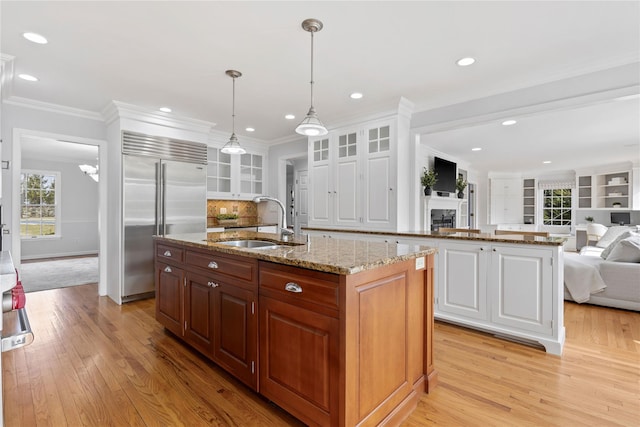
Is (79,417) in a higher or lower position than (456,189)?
lower

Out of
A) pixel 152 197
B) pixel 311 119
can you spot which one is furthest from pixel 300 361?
pixel 152 197

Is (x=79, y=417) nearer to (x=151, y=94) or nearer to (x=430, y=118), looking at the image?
(x=151, y=94)

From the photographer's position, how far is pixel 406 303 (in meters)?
1.90

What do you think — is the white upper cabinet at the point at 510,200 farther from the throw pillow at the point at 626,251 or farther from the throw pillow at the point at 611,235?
the throw pillow at the point at 626,251


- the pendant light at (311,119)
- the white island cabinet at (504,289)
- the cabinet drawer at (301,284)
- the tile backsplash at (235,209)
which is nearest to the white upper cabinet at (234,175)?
the tile backsplash at (235,209)

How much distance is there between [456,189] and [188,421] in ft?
21.9

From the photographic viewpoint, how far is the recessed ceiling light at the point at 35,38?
2489mm

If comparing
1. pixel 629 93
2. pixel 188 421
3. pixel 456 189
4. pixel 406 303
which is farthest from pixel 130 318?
pixel 456 189

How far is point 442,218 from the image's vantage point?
661 centimetres

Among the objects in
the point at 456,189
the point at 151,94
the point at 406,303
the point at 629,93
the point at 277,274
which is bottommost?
the point at 406,303

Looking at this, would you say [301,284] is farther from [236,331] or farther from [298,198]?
[298,198]

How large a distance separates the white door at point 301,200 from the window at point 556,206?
7.63 m

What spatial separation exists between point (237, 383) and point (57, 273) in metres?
5.61

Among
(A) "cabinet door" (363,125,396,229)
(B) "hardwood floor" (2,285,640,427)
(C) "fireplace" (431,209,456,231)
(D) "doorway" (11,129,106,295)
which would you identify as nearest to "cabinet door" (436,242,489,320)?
(B) "hardwood floor" (2,285,640,427)
